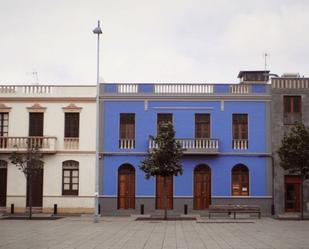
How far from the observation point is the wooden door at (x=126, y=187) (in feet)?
127

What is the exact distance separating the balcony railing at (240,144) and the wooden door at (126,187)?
7065mm

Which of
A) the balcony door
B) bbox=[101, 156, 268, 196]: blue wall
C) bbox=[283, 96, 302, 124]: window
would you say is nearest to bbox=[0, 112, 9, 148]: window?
the balcony door

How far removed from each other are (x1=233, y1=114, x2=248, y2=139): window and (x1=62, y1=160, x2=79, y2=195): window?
10954mm

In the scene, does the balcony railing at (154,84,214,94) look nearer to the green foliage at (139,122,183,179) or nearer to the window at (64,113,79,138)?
the window at (64,113,79,138)

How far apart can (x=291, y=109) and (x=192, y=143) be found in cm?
700

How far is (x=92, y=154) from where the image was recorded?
39.1m

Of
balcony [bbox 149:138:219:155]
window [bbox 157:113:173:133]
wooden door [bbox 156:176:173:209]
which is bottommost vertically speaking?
wooden door [bbox 156:176:173:209]

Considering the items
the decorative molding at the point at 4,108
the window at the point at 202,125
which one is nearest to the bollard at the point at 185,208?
the window at the point at 202,125

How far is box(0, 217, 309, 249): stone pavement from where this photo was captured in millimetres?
19156

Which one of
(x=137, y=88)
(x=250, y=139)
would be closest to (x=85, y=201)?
(x=137, y=88)

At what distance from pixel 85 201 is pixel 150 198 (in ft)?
14.3

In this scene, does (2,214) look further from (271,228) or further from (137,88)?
(271,228)

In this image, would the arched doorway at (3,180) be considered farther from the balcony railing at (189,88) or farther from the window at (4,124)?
the balcony railing at (189,88)

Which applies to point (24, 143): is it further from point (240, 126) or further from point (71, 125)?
point (240, 126)
